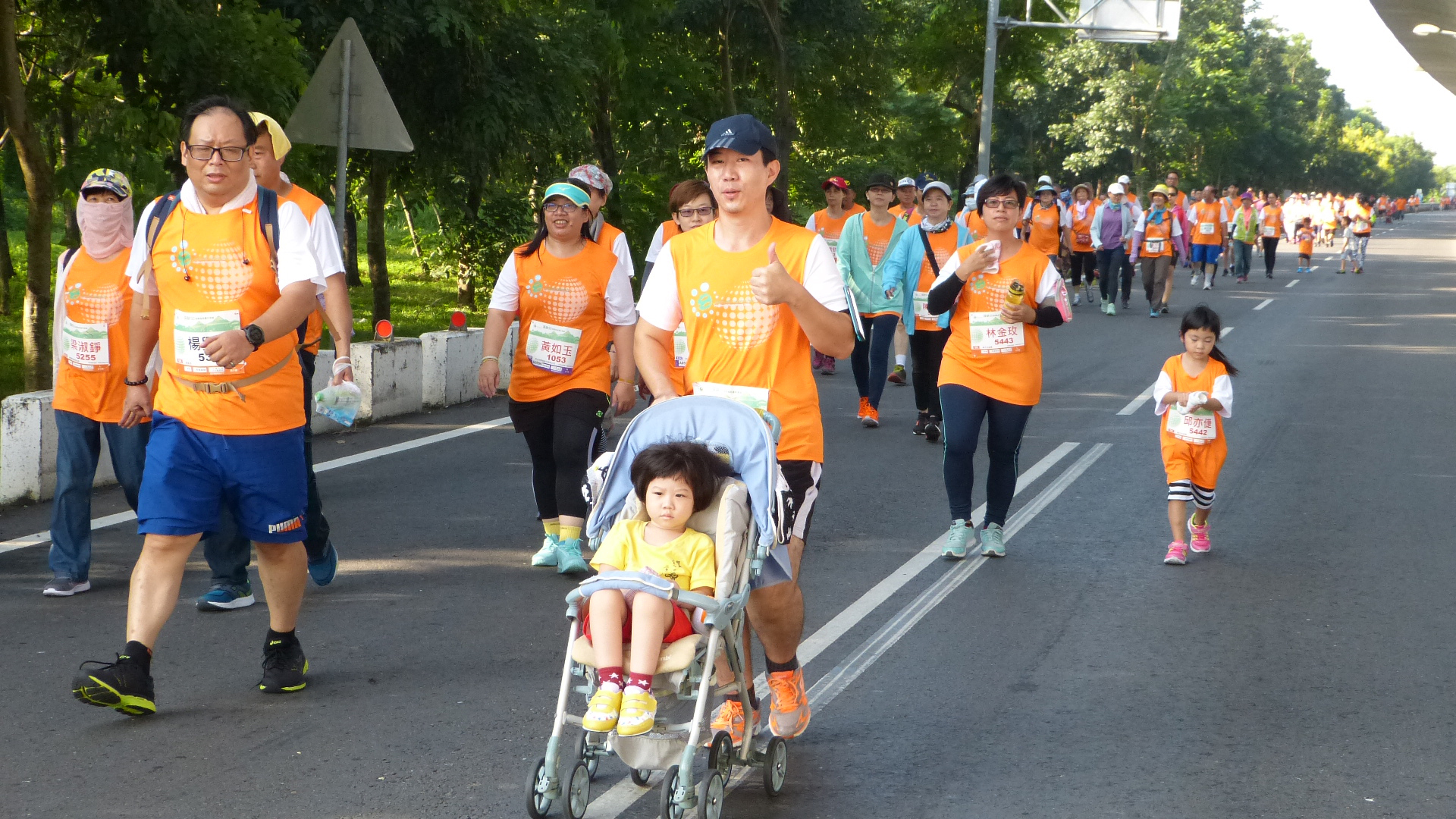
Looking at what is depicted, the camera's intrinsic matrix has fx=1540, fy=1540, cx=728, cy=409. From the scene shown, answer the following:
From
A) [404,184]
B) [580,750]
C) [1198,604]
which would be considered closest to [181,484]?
[580,750]

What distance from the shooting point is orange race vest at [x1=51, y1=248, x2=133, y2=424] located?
6.62 meters

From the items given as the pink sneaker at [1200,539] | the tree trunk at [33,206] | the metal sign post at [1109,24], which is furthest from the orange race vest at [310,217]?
the metal sign post at [1109,24]

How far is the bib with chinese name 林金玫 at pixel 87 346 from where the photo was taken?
661 cm

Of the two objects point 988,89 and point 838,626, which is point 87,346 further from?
point 988,89

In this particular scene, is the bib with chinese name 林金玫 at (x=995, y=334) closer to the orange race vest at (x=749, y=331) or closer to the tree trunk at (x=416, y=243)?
the orange race vest at (x=749, y=331)

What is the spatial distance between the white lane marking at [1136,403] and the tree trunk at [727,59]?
1387 cm

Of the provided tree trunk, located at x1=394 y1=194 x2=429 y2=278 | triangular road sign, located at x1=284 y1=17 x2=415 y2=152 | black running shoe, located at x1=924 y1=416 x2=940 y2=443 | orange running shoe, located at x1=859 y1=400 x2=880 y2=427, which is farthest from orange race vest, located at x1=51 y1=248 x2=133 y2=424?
tree trunk, located at x1=394 y1=194 x2=429 y2=278

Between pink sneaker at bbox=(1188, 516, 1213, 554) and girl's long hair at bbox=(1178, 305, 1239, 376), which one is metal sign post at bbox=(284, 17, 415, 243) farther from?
pink sneaker at bbox=(1188, 516, 1213, 554)

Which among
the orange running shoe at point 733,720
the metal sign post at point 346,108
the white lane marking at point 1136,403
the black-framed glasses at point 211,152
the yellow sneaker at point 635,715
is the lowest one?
the orange running shoe at point 733,720

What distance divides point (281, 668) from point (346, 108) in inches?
261

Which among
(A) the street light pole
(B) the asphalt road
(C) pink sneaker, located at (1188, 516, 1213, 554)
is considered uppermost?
(A) the street light pole

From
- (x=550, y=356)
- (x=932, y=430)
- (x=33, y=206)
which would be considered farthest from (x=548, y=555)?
(x=33, y=206)

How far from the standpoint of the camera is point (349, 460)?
10.1m

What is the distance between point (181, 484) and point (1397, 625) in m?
4.90
